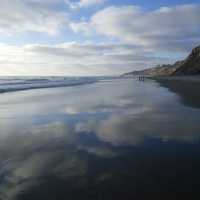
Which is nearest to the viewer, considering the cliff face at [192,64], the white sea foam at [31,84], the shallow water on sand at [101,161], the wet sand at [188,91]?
the shallow water on sand at [101,161]

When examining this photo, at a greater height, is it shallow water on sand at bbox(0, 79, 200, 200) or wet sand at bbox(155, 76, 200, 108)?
shallow water on sand at bbox(0, 79, 200, 200)

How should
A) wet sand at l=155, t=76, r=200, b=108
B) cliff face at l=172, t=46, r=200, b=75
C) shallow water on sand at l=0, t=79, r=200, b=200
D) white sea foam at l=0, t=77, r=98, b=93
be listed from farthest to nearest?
cliff face at l=172, t=46, r=200, b=75, white sea foam at l=0, t=77, r=98, b=93, wet sand at l=155, t=76, r=200, b=108, shallow water on sand at l=0, t=79, r=200, b=200

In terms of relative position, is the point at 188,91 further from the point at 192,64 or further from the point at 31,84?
the point at 192,64

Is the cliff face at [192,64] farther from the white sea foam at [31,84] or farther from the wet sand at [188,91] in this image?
the wet sand at [188,91]

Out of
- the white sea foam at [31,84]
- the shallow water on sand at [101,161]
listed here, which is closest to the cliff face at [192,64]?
the white sea foam at [31,84]

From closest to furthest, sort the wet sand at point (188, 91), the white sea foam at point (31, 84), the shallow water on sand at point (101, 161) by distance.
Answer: the shallow water on sand at point (101, 161) → the wet sand at point (188, 91) → the white sea foam at point (31, 84)

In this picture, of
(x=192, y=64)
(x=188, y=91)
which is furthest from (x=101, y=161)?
(x=192, y=64)

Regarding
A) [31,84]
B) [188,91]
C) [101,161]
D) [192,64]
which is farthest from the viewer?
[192,64]

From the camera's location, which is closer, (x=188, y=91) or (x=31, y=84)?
(x=188, y=91)

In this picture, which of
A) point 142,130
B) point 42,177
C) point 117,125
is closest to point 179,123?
point 142,130

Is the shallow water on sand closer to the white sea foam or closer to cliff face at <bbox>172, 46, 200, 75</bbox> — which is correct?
the white sea foam

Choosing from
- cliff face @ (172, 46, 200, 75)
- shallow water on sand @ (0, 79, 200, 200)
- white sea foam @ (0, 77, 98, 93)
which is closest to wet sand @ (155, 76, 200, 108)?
shallow water on sand @ (0, 79, 200, 200)

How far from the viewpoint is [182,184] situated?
14.3 feet

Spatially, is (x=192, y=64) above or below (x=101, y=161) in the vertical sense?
above
